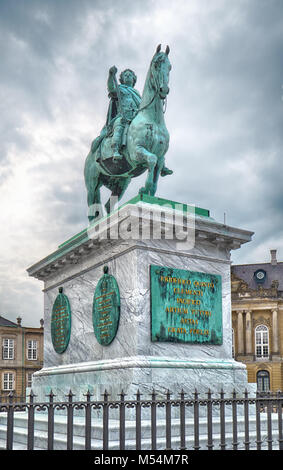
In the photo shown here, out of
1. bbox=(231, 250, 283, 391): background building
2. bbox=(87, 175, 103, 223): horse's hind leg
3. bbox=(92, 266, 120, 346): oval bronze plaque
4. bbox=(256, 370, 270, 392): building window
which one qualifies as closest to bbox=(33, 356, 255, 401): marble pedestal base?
bbox=(92, 266, 120, 346): oval bronze plaque

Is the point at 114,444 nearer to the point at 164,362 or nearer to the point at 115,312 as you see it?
the point at 164,362

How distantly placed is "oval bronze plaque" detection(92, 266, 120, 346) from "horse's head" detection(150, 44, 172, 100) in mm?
3149

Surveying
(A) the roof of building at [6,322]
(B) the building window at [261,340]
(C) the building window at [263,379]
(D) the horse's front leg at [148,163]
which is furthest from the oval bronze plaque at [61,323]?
(B) the building window at [261,340]

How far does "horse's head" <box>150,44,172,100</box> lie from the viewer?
10000 millimetres

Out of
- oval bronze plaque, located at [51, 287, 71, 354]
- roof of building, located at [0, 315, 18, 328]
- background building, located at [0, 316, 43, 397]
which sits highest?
roof of building, located at [0, 315, 18, 328]

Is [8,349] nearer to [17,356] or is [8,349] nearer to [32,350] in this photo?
[17,356]

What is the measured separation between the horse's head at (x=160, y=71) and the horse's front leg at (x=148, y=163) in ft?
3.42

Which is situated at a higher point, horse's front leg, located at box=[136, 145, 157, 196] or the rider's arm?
the rider's arm

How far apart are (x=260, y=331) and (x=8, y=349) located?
24604 millimetres

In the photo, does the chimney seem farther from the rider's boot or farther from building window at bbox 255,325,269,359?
the rider's boot

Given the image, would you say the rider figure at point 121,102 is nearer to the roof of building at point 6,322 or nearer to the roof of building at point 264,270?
the roof of building at point 6,322

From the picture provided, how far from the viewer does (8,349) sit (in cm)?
5741

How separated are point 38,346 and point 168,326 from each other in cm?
5268
